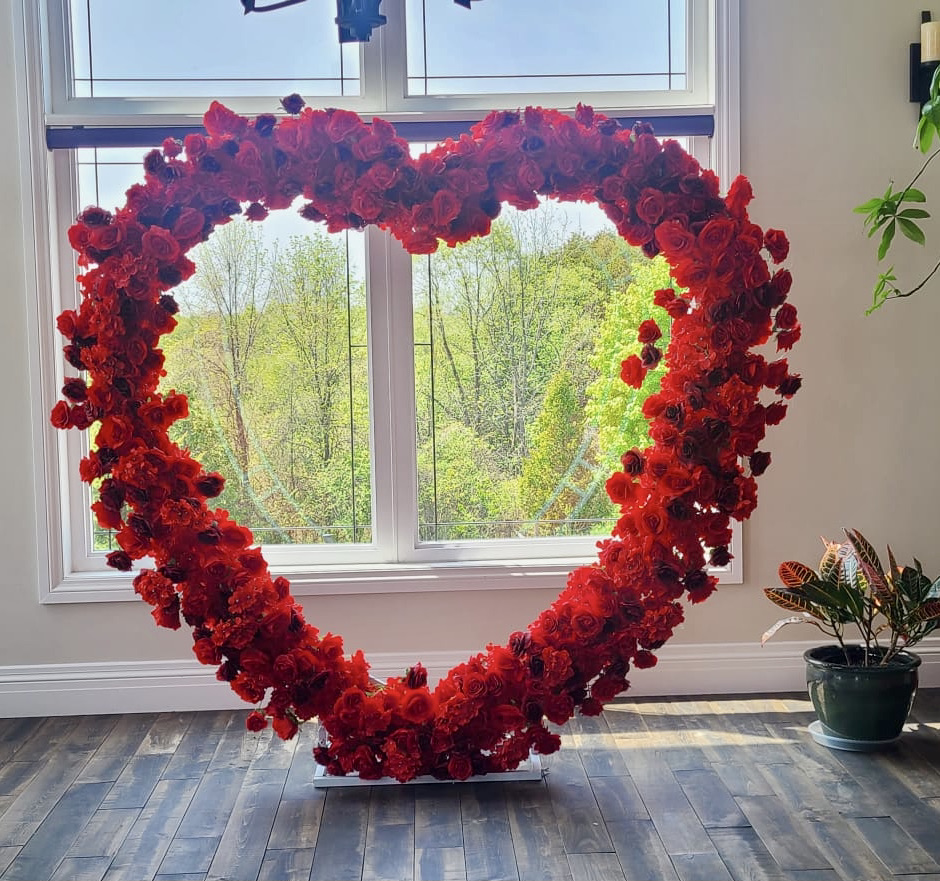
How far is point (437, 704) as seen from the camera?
2.87 meters

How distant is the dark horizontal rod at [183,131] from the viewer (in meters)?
3.45

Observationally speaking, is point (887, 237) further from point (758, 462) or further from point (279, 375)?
point (279, 375)

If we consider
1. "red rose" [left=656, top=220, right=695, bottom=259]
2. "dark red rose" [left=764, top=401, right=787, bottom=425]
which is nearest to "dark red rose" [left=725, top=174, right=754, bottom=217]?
"red rose" [left=656, top=220, right=695, bottom=259]

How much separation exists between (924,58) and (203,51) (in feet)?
7.74

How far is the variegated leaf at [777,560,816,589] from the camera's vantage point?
317 centimetres

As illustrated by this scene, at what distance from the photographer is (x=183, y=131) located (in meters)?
3.50

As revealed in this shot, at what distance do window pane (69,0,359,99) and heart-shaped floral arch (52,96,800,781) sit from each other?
91 cm

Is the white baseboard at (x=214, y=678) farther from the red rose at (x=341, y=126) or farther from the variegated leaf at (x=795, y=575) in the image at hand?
the red rose at (x=341, y=126)

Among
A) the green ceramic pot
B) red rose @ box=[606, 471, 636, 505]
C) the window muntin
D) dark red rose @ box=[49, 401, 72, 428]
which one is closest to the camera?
dark red rose @ box=[49, 401, 72, 428]

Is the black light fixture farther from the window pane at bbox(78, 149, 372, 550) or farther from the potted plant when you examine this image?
the potted plant

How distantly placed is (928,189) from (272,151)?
223 cm

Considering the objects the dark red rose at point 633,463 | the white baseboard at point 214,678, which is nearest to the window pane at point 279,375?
the white baseboard at point 214,678

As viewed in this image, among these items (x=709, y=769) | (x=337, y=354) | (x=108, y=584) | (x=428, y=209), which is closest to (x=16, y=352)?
(x=108, y=584)

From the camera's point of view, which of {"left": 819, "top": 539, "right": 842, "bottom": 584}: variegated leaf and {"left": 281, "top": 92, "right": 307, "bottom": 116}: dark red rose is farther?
{"left": 819, "top": 539, "right": 842, "bottom": 584}: variegated leaf
